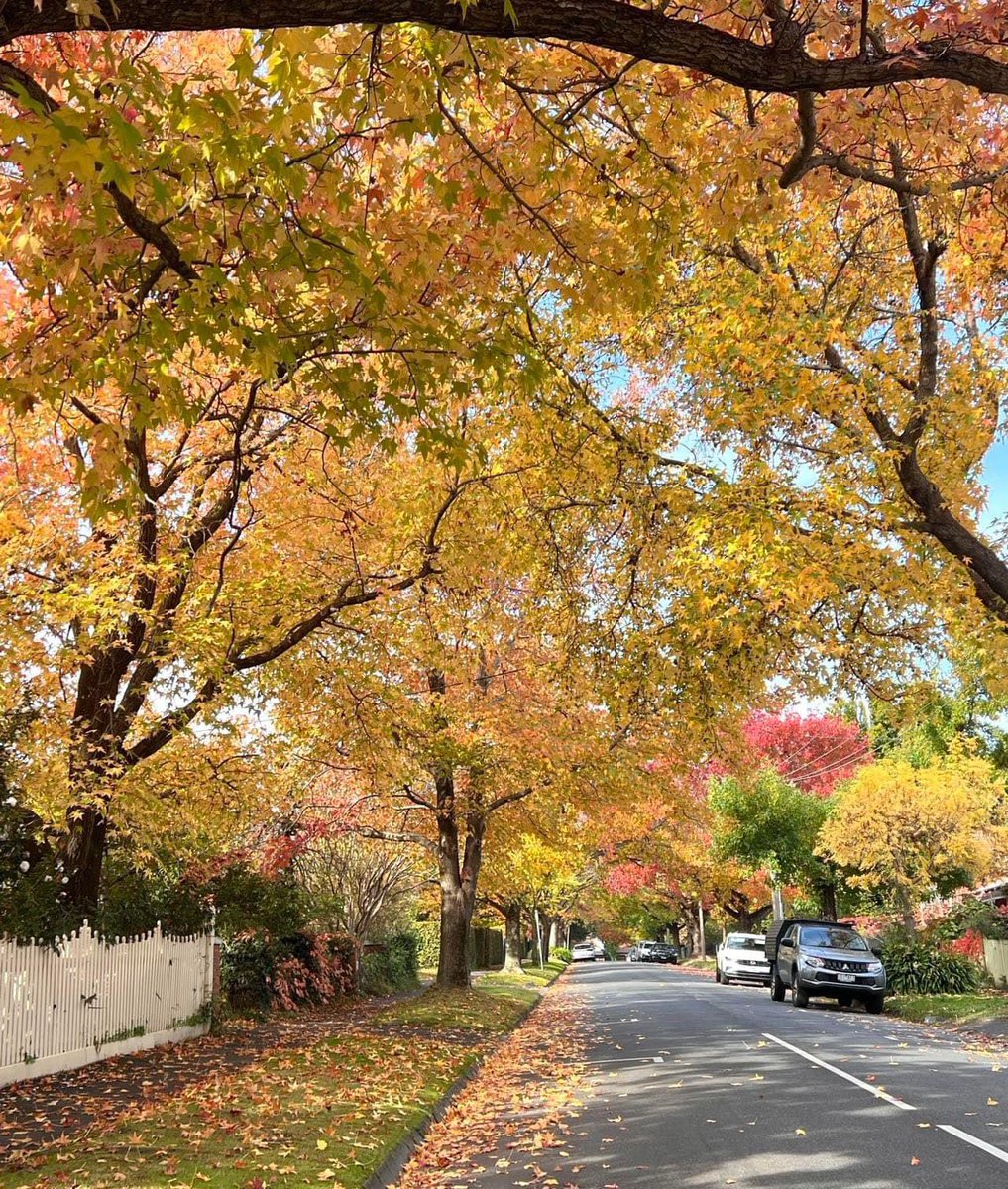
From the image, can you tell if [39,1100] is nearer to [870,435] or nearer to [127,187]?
[127,187]

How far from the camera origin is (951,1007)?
67.2 ft

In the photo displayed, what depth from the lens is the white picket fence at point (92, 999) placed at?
442 inches

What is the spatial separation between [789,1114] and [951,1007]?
13.5m

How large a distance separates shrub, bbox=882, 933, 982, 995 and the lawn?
13.9m

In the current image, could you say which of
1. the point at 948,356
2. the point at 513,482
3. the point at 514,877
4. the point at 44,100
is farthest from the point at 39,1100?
the point at 514,877

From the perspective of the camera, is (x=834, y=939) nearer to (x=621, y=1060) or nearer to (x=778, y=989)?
(x=778, y=989)

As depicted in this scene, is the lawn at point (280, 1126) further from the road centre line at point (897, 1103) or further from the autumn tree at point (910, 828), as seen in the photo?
the autumn tree at point (910, 828)

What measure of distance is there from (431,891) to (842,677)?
3347cm

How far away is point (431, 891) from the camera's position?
4459cm

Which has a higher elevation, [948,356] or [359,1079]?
[948,356]

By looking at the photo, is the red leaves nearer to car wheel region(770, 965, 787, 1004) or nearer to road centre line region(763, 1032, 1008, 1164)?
car wheel region(770, 965, 787, 1004)

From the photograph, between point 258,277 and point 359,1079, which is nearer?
point 258,277

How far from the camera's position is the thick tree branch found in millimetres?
4512

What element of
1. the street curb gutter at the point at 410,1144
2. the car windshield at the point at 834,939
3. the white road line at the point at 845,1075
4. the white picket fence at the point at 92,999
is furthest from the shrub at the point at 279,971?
the car windshield at the point at 834,939
